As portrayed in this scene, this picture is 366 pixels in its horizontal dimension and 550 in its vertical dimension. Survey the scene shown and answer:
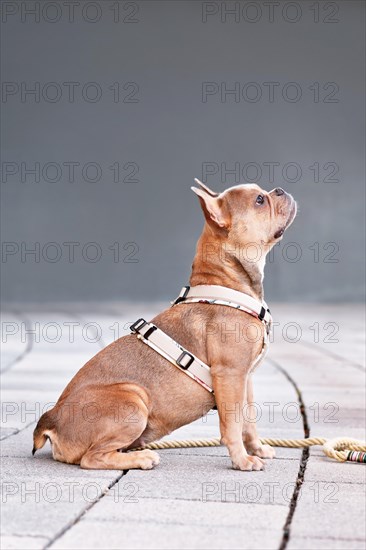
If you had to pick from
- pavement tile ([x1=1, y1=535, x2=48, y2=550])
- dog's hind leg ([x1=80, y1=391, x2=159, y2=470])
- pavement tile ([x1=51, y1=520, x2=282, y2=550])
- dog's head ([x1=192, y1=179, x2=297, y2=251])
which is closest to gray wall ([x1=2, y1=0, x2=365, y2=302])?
dog's head ([x1=192, y1=179, x2=297, y2=251])

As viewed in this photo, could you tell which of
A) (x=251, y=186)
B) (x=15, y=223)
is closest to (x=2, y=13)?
(x=15, y=223)

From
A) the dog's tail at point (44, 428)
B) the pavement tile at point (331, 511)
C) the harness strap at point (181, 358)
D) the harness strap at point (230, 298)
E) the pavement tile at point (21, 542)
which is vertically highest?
the harness strap at point (230, 298)

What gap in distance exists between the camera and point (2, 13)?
18.7m

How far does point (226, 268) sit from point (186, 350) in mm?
477

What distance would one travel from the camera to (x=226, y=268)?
437 cm

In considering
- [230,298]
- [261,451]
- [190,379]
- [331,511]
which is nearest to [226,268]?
[230,298]

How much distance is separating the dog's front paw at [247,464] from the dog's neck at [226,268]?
82 centimetres

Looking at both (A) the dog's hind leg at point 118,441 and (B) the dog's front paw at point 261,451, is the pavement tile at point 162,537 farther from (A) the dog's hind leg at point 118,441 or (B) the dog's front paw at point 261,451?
(B) the dog's front paw at point 261,451

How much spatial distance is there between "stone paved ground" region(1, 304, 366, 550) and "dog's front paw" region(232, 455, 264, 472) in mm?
49

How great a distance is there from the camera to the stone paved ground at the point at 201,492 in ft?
9.70

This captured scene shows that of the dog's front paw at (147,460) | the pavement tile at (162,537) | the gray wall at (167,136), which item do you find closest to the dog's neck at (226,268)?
the dog's front paw at (147,460)

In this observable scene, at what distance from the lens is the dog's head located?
434cm

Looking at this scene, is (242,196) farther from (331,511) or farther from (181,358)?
(331,511)

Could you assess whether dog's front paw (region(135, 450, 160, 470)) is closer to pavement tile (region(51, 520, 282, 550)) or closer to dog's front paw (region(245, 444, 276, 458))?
dog's front paw (region(245, 444, 276, 458))
